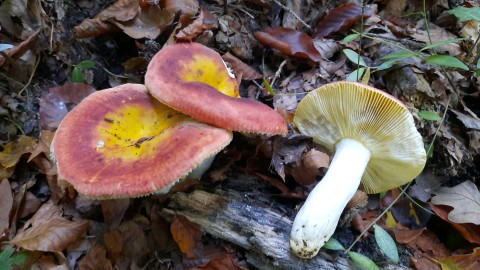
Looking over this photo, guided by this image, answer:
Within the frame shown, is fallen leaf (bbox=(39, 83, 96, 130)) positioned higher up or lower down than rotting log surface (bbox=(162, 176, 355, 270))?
higher up

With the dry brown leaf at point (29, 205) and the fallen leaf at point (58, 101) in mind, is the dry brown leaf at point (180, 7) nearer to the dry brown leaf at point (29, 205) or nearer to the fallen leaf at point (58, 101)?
the fallen leaf at point (58, 101)

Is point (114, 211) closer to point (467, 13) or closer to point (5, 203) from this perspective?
point (5, 203)

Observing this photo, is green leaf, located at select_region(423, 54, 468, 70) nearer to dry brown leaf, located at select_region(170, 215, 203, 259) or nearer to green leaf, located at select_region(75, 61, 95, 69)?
dry brown leaf, located at select_region(170, 215, 203, 259)

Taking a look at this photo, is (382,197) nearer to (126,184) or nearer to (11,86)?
(126,184)

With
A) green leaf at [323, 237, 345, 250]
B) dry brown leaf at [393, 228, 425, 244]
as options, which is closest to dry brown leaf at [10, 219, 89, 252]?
green leaf at [323, 237, 345, 250]

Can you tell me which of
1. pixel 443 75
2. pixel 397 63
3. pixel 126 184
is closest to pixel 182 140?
pixel 126 184

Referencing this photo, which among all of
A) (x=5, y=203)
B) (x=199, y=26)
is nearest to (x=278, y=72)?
(x=199, y=26)
